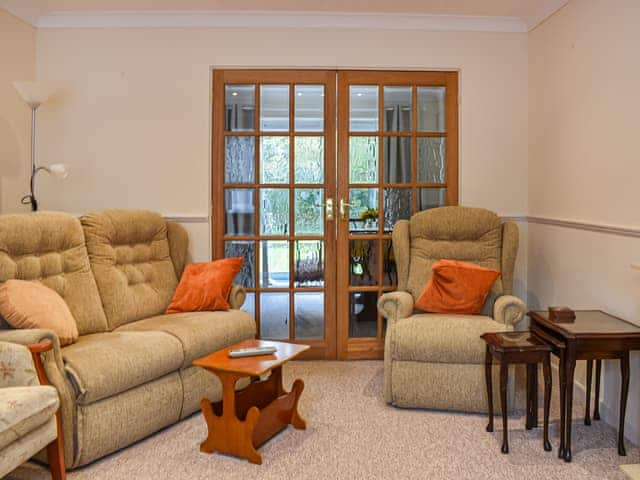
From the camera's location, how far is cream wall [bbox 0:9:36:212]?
3762 millimetres

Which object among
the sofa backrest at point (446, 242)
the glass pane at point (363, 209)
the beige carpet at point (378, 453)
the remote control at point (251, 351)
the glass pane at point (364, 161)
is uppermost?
the glass pane at point (364, 161)

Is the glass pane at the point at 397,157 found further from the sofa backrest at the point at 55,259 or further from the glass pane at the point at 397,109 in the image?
the sofa backrest at the point at 55,259

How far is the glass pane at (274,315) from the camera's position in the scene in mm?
4305

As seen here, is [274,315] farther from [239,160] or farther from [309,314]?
[239,160]

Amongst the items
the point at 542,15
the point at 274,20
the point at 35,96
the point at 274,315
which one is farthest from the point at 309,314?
the point at 542,15

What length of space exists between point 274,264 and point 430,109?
159cm

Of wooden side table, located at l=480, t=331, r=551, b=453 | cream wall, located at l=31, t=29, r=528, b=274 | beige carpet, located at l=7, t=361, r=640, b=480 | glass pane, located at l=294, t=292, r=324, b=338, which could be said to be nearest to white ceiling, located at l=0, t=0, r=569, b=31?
cream wall, located at l=31, t=29, r=528, b=274

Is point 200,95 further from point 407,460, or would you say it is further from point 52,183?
point 407,460

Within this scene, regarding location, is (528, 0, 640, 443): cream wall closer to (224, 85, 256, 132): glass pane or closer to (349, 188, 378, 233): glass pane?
(349, 188, 378, 233): glass pane

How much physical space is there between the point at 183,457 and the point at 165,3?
9.37ft

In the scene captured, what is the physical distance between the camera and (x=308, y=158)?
4246mm

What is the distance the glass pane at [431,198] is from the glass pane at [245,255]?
126 centimetres

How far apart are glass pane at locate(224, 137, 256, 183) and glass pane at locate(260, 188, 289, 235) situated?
170 mm

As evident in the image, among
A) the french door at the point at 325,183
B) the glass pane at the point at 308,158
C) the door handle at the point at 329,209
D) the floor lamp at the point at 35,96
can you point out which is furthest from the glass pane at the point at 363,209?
the floor lamp at the point at 35,96
